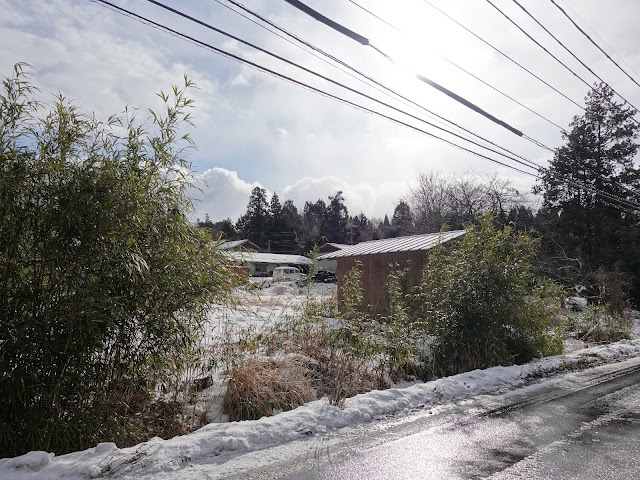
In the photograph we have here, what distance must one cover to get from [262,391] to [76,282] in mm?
2163

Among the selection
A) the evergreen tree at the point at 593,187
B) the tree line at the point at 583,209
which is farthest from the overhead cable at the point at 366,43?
the evergreen tree at the point at 593,187

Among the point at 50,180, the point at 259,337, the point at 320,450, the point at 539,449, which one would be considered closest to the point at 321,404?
the point at 320,450

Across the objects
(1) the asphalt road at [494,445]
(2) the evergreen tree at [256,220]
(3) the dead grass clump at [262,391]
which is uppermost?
(2) the evergreen tree at [256,220]

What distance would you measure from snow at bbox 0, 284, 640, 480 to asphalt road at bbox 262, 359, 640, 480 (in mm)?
268

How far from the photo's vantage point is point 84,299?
2.79 meters

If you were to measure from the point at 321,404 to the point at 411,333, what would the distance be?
2698 mm

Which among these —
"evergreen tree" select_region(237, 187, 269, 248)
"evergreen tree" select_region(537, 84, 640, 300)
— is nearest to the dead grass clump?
"evergreen tree" select_region(537, 84, 640, 300)

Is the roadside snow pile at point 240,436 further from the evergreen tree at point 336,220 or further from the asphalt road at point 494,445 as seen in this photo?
the evergreen tree at point 336,220

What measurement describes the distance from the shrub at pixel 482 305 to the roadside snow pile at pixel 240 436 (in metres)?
0.55

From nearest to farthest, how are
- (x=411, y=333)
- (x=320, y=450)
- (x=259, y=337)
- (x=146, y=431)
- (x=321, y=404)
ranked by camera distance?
1. (x=320, y=450)
2. (x=146, y=431)
3. (x=321, y=404)
4. (x=259, y=337)
5. (x=411, y=333)

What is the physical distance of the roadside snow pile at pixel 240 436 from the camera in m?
2.55

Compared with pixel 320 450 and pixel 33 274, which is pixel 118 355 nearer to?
pixel 33 274

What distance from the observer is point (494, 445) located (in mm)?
3303

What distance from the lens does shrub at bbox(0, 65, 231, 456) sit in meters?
2.76
